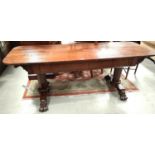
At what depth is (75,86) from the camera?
269 centimetres

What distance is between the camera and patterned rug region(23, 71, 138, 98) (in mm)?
2529

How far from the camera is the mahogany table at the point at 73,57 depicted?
1767mm

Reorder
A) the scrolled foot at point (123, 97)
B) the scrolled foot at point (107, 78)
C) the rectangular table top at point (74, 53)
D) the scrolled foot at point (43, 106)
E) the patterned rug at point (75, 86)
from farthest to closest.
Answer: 1. the scrolled foot at point (107, 78)
2. the patterned rug at point (75, 86)
3. the scrolled foot at point (123, 97)
4. the scrolled foot at point (43, 106)
5. the rectangular table top at point (74, 53)

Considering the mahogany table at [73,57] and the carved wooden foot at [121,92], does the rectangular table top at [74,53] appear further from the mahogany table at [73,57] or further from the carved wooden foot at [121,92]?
the carved wooden foot at [121,92]

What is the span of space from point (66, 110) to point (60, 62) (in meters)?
0.74

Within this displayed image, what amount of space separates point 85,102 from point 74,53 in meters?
0.77

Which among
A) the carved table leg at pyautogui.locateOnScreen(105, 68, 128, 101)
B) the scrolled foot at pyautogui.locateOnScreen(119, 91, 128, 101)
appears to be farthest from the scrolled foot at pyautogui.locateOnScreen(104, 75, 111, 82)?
the scrolled foot at pyautogui.locateOnScreen(119, 91, 128, 101)

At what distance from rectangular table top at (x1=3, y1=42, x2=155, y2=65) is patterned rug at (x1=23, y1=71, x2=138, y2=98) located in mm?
757

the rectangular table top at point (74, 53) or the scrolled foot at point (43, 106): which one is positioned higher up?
the rectangular table top at point (74, 53)

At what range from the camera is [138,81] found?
9.27 ft

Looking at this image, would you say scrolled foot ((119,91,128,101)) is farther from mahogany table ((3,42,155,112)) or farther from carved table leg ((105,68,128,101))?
mahogany table ((3,42,155,112))

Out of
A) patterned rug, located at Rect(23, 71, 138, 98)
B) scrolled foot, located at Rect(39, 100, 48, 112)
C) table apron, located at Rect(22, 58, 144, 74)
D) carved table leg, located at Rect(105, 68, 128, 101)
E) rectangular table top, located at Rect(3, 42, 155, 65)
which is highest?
rectangular table top, located at Rect(3, 42, 155, 65)

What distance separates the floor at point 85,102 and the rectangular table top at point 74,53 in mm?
753

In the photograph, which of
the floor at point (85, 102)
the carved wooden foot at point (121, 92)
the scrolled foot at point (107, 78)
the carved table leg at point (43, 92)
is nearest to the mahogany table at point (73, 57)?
the carved table leg at point (43, 92)
